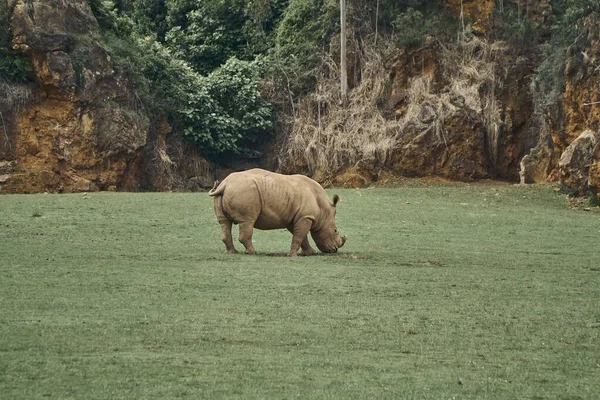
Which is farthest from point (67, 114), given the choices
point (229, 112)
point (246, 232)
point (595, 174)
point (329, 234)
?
point (246, 232)

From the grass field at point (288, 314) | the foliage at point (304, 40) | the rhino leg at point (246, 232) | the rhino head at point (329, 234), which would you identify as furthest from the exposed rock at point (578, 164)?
the rhino leg at point (246, 232)

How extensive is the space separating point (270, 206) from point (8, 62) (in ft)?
49.3

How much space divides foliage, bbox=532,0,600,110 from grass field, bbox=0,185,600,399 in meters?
8.83

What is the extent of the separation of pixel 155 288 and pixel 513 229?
10.6 m

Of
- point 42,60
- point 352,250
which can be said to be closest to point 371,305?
point 352,250

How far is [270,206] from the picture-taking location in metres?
16.6

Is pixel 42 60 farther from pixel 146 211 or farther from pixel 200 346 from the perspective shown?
pixel 200 346

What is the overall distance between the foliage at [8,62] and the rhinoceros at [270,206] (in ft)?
46.9

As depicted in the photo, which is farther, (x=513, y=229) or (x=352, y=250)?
(x=513, y=229)

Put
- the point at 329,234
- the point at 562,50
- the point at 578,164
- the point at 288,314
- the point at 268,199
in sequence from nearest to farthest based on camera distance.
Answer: the point at 288,314 < the point at 268,199 < the point at 329,234 < the point at 578,164 < the point at 562,50

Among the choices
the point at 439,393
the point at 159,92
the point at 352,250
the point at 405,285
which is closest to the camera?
the point at 439,393

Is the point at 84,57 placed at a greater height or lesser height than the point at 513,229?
greater

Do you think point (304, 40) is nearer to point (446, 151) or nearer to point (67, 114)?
point (446, 151)

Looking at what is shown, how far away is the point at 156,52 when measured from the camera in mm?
33812
